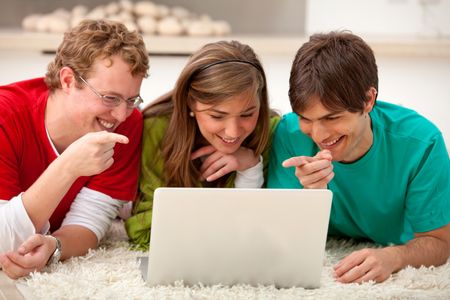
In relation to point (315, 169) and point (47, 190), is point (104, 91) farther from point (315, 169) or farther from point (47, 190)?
point (315, 169)

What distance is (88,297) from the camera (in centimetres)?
140

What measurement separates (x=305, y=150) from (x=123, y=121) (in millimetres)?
482

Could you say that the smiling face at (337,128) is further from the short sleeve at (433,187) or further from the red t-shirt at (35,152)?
the red t-shirt at (35,152)

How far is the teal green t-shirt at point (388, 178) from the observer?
1.75 m

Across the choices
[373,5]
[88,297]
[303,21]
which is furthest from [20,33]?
[88,297]

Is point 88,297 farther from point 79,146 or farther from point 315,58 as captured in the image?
point 315,58

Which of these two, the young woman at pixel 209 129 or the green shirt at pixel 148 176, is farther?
the green shirt at pixel 148 176

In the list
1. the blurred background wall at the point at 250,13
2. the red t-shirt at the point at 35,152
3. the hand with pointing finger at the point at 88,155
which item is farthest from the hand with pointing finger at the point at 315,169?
the blurred background wall at the point at 250,13

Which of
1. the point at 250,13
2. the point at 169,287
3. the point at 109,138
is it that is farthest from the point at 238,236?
the point at 250,13

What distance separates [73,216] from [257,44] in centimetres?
193

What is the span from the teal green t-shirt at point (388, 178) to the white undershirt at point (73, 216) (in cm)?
45

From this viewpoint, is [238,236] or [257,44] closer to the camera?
[238,236]

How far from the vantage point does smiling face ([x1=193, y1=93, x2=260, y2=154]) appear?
1.76 meters

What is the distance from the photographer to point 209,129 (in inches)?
71.4
